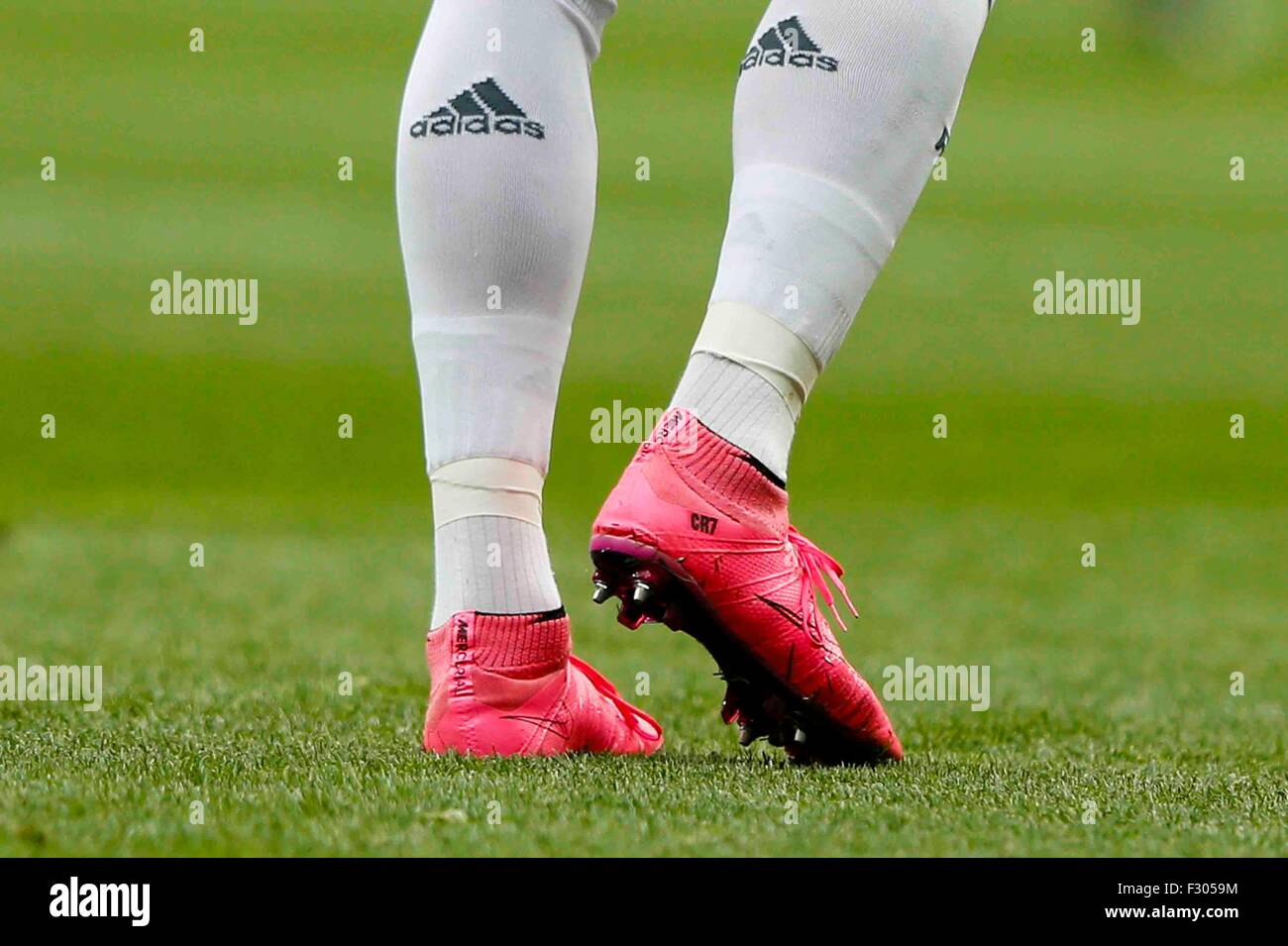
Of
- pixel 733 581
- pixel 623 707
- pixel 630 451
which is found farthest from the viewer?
pixel 630 451

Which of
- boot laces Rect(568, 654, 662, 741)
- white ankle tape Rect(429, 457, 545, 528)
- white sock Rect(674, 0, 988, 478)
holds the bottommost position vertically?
boot laces Rect(568, 654, 662, 741)

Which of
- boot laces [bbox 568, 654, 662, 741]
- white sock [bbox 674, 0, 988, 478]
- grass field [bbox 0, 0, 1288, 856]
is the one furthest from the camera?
boot laces [bbox 568, 654, 662, 741]

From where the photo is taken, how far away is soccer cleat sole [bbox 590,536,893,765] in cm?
144

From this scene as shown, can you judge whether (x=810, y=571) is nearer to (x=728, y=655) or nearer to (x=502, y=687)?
(x=728, y=655)

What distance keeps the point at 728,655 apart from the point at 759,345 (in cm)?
25

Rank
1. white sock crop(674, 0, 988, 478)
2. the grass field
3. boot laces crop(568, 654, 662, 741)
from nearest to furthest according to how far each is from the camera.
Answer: the grass field
white sock crop(674, 0, 988, 478)
boot laces crop(568, 654, 662, 741)

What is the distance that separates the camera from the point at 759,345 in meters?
1.47

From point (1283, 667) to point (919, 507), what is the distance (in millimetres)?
2672

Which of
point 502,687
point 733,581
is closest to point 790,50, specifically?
point 733,581

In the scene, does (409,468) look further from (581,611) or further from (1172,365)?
(1172,365)

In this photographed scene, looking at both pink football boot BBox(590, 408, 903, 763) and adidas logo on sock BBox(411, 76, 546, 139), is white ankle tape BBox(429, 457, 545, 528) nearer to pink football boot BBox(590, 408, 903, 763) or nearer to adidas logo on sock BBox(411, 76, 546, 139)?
pink football boot BBox(590, 408, 903, 763)

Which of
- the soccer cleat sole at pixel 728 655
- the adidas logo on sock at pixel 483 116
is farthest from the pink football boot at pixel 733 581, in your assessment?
the adidas logo on sock at pixel 483 116

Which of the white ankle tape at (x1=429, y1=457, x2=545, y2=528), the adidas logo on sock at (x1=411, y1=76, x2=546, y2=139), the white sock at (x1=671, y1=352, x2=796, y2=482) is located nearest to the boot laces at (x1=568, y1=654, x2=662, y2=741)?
the white ankle tape at (x1=429, y1=457, x2=545, y2=528)
